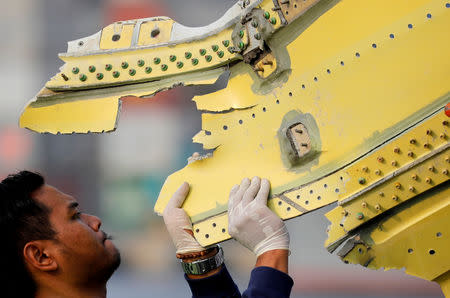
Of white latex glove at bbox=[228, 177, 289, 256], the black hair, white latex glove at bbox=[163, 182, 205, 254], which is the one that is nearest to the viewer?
the black hair

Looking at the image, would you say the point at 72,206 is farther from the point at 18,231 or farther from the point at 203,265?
the point at 203,265

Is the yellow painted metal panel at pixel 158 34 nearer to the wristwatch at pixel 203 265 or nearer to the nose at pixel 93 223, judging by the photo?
the nose at pixel 93 223

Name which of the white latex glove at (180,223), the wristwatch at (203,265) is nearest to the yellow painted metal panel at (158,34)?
the white latex glove at (180,223)

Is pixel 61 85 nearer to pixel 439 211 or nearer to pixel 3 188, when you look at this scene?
pixel 3 188

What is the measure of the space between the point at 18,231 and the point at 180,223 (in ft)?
1.59

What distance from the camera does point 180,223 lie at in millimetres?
2004

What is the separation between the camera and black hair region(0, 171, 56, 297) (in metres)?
1.73

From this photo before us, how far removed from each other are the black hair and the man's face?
0.03 meters

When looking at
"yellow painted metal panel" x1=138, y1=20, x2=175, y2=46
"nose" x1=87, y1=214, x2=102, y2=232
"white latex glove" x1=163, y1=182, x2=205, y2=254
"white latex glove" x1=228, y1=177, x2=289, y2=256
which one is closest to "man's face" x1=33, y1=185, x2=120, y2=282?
"nose" x1=87, y1=214, x2=102, y2=232

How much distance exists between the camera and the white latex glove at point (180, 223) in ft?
6.56

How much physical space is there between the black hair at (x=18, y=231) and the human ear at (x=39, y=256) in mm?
17

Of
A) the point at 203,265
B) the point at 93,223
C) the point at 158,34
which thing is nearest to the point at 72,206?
the point at 93,223

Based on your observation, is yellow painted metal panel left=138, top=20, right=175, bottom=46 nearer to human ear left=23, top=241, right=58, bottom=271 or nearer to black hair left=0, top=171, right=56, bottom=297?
black hair left=0, top=171, right=56, bottom=297

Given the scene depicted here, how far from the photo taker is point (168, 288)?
4484mm
